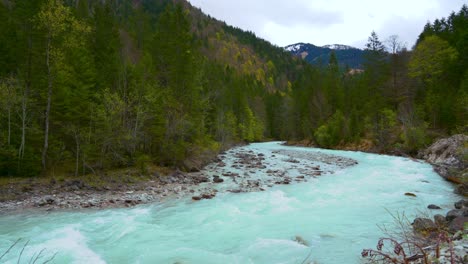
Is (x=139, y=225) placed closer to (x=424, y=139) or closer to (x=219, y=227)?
(x=219, y=227)

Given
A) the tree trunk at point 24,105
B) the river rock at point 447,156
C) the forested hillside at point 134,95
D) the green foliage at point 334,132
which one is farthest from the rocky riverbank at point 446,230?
the green foliage at point 334,132

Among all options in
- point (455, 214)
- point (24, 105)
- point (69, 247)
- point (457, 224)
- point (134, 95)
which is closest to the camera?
point (69, 247)

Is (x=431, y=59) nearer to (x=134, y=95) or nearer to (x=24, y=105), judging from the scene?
(x=134, y=95)

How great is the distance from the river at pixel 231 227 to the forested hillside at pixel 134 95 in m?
7.84

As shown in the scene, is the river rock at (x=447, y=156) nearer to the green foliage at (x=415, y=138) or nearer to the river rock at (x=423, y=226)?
the green foliage at (x=415, y=138)

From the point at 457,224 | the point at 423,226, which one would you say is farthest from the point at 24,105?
the point at 457,224

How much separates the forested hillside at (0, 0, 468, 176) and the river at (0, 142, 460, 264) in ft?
25.7

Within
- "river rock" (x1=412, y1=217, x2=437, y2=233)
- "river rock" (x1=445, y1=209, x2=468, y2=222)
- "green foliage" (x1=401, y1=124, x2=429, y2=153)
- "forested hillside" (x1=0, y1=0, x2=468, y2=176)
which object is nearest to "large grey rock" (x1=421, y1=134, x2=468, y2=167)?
"forested hillside" (x1=0, y1=0, x2=468, y2=176)

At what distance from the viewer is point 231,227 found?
10.8 m

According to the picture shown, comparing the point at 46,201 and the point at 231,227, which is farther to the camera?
the point at 46,201

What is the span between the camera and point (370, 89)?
2117 inches

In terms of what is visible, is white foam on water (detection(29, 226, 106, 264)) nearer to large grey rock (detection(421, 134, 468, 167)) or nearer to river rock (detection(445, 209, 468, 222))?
river rock (detection(445, 209, 468, 222))

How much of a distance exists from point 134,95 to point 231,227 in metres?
16.4

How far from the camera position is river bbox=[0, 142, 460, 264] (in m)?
8.35
